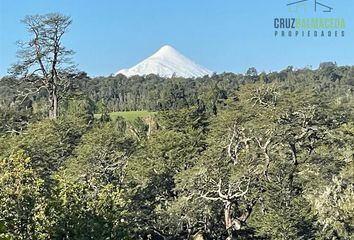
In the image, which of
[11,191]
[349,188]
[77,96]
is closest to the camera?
[11,191]

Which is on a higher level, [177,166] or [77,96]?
[77,96]

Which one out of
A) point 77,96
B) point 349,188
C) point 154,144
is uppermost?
point 77,96

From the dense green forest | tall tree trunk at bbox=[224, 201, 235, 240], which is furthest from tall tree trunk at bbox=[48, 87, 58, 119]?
tall tree trunk at bbox=[224, 201, 235, 240]

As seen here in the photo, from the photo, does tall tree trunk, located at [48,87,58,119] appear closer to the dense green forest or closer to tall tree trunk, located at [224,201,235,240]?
the dense green forest

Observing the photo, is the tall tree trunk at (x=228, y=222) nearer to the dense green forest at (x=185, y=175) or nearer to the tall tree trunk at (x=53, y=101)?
the dense green forest at (x=185, y=175)

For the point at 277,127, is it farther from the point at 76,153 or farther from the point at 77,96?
the point at 77,96

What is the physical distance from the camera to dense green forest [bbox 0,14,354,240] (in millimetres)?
16938

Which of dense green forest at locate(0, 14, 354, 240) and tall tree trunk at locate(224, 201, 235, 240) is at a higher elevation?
dense green forest at locate(0, 14, 354, 240)

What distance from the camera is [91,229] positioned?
1708 cm

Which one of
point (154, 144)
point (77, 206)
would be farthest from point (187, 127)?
point (77, 206)

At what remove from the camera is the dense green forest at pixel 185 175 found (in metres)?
16.9

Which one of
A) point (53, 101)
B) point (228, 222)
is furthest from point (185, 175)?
point (53, 101)

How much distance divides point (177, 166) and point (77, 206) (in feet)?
39.0

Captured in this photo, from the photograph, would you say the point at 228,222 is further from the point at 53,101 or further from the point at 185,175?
the point at 53,101
